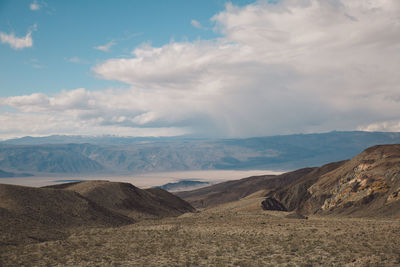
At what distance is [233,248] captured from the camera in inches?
1031

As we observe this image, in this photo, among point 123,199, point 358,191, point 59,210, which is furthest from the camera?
point 123,199

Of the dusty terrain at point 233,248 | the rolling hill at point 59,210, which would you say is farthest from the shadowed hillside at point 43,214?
the dusty terrain at point 233,248

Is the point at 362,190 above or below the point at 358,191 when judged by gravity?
above

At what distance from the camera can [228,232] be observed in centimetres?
3344

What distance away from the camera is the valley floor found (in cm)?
2228

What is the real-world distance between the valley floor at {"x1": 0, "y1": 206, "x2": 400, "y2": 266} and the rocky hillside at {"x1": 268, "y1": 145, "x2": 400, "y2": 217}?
23067 mm

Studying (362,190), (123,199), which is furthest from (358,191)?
(123,199)

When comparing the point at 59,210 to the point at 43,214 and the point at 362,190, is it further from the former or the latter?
the point at 362,190

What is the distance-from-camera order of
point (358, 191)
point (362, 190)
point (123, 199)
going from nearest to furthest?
1. point (362, 190)
2. point (358, 191)
3. point (123, 199)

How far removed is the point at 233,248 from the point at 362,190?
44.4 meters

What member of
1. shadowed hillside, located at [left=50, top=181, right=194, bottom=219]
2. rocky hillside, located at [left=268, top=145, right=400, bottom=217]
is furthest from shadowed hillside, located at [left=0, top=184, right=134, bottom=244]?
rocky hillside, located at [left=268, top=145, right=400, bottom=217]

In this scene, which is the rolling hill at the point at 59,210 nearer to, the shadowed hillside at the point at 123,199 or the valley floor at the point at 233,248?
the shadowed hillside at the point at 123,199

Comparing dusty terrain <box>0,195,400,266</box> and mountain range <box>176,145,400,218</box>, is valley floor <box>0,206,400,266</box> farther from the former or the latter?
mountain range <box>176,145,400,218</box>

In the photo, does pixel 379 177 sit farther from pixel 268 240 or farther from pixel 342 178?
pixel 268 240
